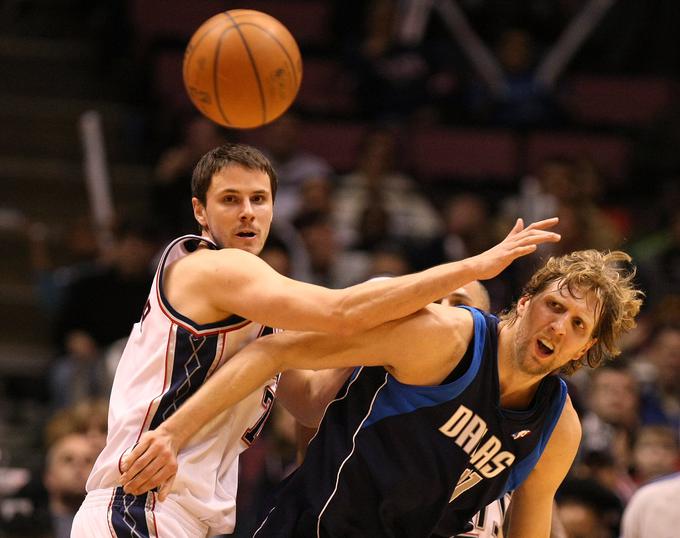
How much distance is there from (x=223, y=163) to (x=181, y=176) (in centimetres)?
575

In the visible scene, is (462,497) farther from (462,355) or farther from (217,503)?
(217,503)

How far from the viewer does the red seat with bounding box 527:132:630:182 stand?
11.5 m

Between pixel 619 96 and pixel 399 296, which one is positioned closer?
pixel 399 296

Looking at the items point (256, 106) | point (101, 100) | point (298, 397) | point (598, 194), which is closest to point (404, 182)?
point (598, 194)

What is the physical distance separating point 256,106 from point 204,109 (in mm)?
238

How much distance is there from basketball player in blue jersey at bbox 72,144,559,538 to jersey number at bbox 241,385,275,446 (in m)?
0.06

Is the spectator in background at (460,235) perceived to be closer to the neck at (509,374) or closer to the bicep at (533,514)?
the bicep at (533,514)

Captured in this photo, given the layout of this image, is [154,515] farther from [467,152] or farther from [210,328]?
[467,152]

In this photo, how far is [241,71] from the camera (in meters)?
5.48

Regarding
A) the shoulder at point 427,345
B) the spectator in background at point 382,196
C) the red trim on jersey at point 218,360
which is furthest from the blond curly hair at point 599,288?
the spectator in background at point 382,196

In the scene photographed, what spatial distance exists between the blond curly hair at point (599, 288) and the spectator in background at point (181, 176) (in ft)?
17.4

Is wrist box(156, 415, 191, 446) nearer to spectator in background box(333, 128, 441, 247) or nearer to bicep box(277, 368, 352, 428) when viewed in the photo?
bicep box(277, 368, 352, 428)

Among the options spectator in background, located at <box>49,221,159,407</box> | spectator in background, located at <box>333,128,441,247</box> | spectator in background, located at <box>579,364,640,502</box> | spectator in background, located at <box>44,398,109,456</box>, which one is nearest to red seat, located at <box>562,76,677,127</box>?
spectator in background, located at <box>333,128,441,247</box>

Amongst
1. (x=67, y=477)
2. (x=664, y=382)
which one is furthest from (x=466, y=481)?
(x=664, y=382)
